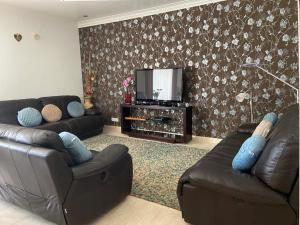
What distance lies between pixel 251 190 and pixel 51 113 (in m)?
4.05

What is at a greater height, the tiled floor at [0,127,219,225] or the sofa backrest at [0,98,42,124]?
the sofa backrest at [0,98,42,124]

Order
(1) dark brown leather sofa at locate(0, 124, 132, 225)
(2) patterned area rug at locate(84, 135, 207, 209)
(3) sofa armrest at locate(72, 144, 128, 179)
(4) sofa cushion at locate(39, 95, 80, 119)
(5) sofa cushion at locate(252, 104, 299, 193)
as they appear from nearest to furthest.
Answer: (5) sofa cushion at locate(252, 104, 299, 193), (1) dark brown leather sofa at locate(0, 124, 132, 225), (3) sofa armrest at locate(72, 144, 128, 179), (2) patterned area rug at locate(84, 135, 207, 209), (4) sofa cushion at locate(39, 95, 80, 119)

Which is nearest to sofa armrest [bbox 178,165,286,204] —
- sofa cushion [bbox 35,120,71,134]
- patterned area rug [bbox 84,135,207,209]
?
patterned area rug [bbox 84,135,207,209]

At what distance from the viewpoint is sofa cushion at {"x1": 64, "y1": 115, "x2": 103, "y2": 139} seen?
4660mm

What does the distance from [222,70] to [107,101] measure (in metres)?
2.73

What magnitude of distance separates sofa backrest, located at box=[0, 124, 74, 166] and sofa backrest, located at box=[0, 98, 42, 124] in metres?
2.42

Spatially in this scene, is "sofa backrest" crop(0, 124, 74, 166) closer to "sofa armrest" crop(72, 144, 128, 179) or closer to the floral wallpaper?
"sofa armrest" crop(72, 144, 128, 179)

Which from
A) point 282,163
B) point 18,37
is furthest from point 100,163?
point 18,37

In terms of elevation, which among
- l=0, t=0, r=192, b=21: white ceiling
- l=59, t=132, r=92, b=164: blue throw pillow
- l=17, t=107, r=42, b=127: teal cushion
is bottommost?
l=17, t=107, r=42, b=127: teal cushion

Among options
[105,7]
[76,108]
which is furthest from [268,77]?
[76,108]

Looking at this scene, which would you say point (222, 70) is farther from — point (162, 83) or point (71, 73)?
point (71, 73)

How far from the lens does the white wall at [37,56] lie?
4.50m

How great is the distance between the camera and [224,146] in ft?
8.70

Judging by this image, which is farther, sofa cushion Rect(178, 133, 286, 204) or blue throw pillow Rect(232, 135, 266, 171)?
blue throw pillow Rect(232, 135, 266, 171)
